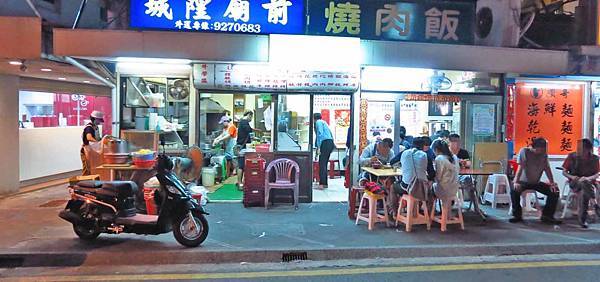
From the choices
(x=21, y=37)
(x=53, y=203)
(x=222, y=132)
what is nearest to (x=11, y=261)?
(x=53, y=203)

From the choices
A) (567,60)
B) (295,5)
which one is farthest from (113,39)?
(567,60)

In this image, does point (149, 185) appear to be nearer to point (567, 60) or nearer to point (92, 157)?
point (92, 157)

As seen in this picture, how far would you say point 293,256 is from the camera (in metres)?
6.41

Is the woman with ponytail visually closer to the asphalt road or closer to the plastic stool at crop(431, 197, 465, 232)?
the plastic stool at crop(431, 197, 465, 232)

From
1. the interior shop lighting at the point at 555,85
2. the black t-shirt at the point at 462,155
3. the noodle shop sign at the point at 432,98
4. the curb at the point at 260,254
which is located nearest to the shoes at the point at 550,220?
the curb at the point at 260,254

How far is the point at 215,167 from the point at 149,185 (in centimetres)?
304

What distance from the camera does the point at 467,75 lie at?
10.4 m

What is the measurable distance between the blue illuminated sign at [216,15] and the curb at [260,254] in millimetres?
4645

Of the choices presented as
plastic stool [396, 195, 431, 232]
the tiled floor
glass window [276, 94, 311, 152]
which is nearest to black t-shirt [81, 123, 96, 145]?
glass window [276, 94, 311, 152]

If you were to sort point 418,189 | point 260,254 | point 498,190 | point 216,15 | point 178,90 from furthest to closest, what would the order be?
point 178,90 → point 498,190 → point 216,15 → point 418,189 → point 260,254

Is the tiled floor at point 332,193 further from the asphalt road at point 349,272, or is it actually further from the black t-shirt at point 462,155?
the asphalt road at point 349,272

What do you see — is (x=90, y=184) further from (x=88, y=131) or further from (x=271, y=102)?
(x=271, y=102)

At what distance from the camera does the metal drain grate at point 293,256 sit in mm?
6355

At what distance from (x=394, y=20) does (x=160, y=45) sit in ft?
15.6
